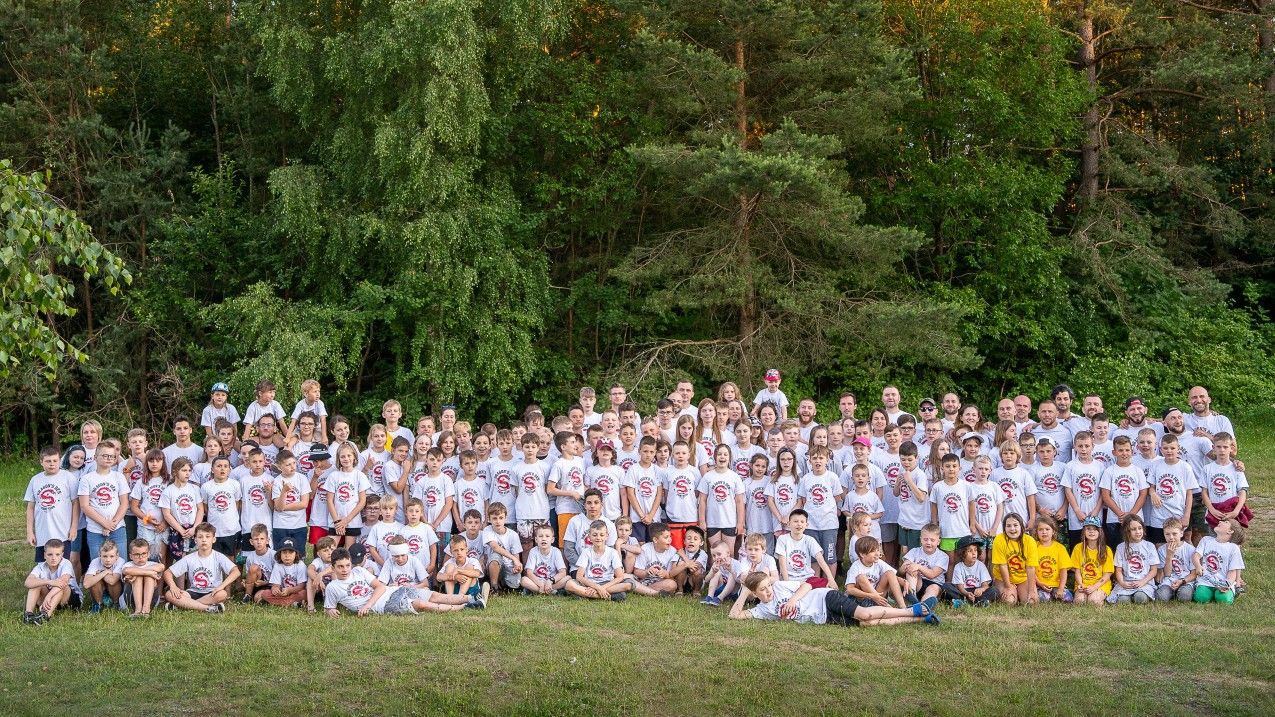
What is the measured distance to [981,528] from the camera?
9.82 meters

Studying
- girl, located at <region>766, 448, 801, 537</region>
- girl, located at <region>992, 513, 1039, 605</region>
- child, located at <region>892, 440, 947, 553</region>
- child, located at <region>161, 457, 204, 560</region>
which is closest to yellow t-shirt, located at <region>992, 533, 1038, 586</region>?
girl, located at <region>992, 513, 1039, 605</region>

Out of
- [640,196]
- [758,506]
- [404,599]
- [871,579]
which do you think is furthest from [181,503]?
[640,196]

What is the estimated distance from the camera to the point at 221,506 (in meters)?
9.91

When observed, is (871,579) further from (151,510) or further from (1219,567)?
(151,510)

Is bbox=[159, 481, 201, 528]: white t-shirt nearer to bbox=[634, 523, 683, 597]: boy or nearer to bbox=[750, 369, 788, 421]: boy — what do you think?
bbox=[634, 523, 683, 597]: boy

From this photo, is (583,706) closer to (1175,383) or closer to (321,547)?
(321,547)

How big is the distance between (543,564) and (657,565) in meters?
1.05

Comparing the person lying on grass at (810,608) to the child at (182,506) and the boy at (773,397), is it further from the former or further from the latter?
the child at (182,506)

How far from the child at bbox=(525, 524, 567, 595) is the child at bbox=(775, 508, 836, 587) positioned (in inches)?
78.0

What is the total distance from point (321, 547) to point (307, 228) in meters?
10.3

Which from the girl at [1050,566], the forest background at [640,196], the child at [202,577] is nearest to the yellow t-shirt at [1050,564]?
the girl at [1050,566]

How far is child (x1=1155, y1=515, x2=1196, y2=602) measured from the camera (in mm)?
9594

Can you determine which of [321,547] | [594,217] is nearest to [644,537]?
[321,547]

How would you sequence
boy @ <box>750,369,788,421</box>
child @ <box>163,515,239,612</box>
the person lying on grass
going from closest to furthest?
the person lying on grass → child @ <box>163,515,239,612</box> → boy @ <box>750,369,788,421</box>
